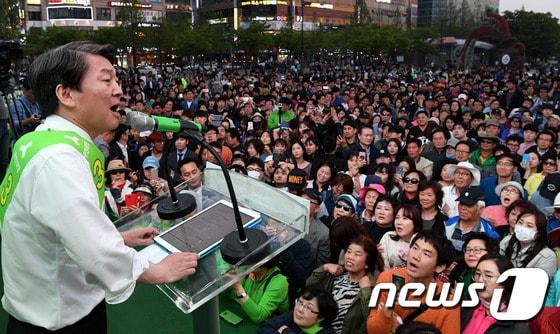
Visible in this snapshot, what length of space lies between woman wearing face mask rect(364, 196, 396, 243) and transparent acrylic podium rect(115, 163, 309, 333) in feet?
8.10

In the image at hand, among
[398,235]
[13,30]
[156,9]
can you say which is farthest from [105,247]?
[156,9]

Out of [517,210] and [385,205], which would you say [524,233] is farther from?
[385,205]

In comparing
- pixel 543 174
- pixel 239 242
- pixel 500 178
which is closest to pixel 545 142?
pixel 543 174

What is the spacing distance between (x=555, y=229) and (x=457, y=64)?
41.6 metres

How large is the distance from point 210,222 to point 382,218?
9.32 ft

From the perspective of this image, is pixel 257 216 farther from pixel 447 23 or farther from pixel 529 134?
pixel 447 23

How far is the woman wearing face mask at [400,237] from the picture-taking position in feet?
13.3

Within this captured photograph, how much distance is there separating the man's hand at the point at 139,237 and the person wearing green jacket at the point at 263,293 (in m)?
1.59

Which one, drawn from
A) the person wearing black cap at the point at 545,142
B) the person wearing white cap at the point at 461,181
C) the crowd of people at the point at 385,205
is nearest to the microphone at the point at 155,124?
the crowd of people at the point at 385,205

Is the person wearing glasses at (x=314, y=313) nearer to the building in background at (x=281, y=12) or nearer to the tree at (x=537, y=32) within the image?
the tree at (x=537, y=32)

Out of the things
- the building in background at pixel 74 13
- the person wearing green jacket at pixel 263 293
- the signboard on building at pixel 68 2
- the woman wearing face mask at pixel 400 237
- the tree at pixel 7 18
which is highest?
the signboard on building at pixel 68 2

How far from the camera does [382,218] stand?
4.52 metres

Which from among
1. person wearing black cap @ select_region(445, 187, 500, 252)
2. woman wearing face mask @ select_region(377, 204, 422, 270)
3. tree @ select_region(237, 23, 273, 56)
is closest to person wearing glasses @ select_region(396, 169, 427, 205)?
person wearing black cap @ select_region(445, 187, 500, 252)

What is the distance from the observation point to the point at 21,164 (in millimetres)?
1527
